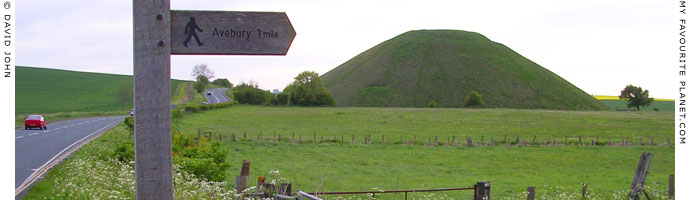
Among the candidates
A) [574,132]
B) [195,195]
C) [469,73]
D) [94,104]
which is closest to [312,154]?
[195,195]

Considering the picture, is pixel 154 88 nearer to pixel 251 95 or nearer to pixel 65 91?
pixel 251 95

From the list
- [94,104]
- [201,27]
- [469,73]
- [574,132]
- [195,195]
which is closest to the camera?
[201,27]

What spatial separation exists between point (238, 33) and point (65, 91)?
110 meters

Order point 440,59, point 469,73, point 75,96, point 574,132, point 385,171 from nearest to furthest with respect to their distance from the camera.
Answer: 1. point 385,171
2. point 574,132
3. point 75,96
4. point 469,73
5. point 440,59

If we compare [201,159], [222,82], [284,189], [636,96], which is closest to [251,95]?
[222,82]

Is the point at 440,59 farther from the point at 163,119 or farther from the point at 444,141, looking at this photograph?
the point at 163,119

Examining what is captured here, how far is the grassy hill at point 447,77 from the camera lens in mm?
111181

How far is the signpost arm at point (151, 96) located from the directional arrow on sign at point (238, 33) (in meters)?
0.25

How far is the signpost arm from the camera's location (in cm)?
315

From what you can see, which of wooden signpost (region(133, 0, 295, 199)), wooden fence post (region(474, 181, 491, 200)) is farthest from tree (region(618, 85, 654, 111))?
wooden signpost (region(133, 0, 295, 199))

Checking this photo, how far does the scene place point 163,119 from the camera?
318cm

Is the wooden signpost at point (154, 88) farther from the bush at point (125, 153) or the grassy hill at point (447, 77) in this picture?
the grassy hill at point (447, 77)

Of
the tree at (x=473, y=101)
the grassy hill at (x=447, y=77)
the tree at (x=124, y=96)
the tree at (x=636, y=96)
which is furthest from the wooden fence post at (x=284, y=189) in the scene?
the tree at (x=636, y=96)

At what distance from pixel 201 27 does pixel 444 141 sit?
1501 inches
